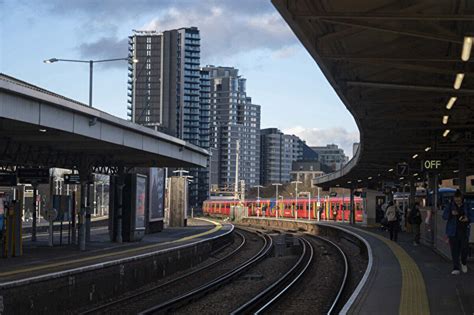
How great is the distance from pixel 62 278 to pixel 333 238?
3341 cm

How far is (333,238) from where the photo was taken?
45938 mm

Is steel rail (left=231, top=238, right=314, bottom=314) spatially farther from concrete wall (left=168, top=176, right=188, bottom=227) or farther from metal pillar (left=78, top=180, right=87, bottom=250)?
concrete wall (left=168, top=176, right=188, bottom=227)

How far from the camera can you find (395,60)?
13.3m

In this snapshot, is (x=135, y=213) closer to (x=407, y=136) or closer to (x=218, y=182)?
(x=407, y=136)

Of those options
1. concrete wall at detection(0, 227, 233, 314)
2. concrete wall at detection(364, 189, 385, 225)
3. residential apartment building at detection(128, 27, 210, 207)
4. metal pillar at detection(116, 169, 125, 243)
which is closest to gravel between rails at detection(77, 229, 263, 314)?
concrete wall at detection(0, 227, 233, 314)

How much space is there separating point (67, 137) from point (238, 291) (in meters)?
7.16

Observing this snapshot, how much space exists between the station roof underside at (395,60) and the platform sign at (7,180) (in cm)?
1038

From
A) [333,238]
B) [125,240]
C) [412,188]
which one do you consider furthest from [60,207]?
[333,238]

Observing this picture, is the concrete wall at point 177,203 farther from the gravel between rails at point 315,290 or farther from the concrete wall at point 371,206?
the gravel between rails at point 315,290

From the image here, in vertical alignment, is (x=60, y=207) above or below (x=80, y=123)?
below

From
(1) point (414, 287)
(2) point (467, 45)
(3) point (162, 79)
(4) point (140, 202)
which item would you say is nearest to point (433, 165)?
(4) point (140, 202)

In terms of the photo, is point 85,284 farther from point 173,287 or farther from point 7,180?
point 7,180

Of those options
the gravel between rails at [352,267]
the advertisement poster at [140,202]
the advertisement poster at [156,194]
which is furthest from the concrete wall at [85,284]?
the advertisement poster at [156,194]

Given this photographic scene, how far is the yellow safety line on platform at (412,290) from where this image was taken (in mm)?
10547
